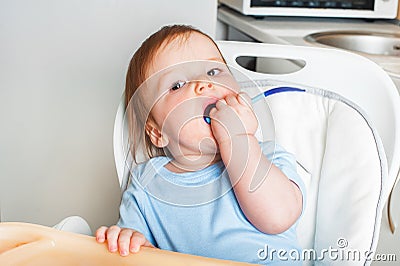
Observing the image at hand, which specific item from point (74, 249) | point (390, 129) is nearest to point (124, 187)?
point (74, 249)

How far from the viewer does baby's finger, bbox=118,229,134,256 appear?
78 cm

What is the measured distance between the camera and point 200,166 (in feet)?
3.30

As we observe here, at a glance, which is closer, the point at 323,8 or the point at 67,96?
the point at 67,96

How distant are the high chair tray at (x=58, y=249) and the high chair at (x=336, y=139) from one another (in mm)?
299

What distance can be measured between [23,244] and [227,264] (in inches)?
9.5

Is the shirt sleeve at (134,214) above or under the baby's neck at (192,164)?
under

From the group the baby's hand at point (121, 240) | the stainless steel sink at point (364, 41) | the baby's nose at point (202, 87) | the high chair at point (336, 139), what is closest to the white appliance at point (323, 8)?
the stainless steel sink at point (364, 41)

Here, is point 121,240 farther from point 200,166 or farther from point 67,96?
point 67,96

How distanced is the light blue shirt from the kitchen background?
1.11ft

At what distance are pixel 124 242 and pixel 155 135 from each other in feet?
0.84

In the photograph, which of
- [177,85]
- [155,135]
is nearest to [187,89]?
[177,85]

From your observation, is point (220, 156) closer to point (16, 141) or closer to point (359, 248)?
point (359, 248)

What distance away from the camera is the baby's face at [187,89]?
2.99ft

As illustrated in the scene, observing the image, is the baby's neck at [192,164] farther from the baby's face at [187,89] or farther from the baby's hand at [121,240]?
the baby's hand at [121,240]
